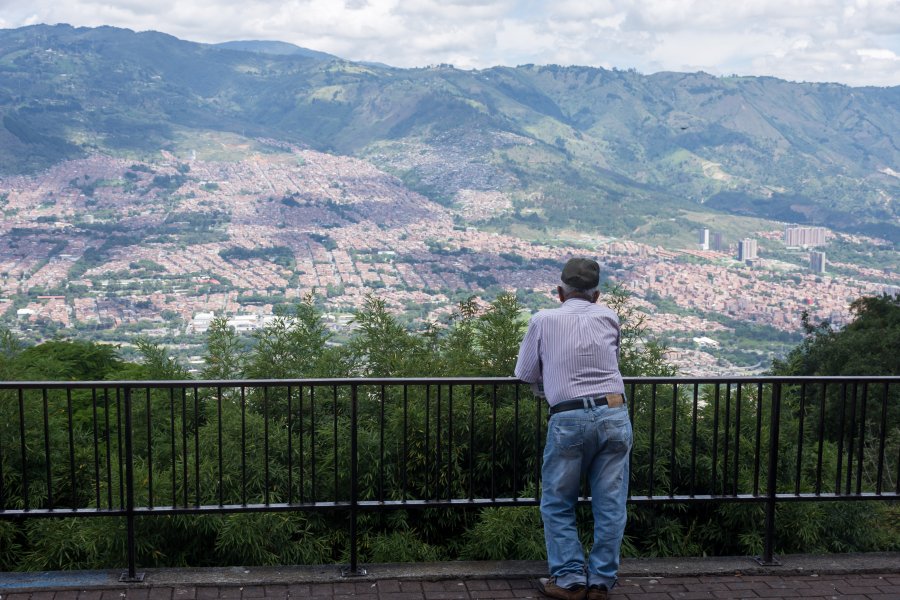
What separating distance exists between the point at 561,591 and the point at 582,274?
172 cm

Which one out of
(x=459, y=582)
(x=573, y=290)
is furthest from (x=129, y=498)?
(x=573, y=290)

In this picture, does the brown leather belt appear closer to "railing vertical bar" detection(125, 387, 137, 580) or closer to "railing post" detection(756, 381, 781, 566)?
"railing post" detection(756, 381, 781, 566)

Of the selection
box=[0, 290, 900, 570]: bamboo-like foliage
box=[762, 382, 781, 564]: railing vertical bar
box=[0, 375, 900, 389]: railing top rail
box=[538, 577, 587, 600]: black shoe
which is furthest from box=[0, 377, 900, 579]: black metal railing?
box=[538, 577, 587, 600]: black shoe

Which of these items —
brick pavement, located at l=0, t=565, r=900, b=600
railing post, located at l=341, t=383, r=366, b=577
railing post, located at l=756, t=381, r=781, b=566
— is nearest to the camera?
brick pavement, located at l=0, t=565, r=900, b=600

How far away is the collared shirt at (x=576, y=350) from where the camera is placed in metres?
4.75

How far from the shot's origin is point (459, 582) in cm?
527

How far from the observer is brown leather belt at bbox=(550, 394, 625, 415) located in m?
4.71

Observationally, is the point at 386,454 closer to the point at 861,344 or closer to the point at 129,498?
the point at 129,498

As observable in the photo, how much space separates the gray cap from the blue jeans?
26.3 inches

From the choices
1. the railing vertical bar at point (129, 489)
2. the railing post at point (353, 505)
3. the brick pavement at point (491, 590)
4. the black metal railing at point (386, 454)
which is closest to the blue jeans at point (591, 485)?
the brick pavement at point (491, 590)

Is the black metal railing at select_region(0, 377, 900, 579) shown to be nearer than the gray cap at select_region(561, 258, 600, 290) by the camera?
No

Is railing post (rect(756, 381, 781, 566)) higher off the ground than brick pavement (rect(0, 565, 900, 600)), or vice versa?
railing post (rect(756, 381, 781, 566))

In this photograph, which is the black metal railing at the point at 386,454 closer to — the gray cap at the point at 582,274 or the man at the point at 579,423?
the man at the point at 579,423

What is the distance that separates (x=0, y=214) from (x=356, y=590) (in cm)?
13001
